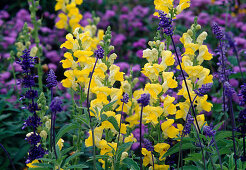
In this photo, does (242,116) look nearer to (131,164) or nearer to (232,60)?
(131,164)

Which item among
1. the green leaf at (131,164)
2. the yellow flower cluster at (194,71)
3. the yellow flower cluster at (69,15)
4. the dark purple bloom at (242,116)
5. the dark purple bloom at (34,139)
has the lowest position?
the green leaf at (131,164)

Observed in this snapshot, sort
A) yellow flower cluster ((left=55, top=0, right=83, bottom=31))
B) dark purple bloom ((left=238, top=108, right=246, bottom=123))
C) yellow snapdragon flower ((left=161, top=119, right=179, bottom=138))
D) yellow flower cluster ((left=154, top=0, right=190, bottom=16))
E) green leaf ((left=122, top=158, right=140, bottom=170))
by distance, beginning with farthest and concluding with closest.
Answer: yellow flower cluster ((left=55, top=0, right=83, bottom=31)) → yellow flower cluster ((left=154, top=0, right=190, bottom=16)) → yellow snapdragon flower ((left=161, top=119, right=179, bottom=138)) → green leaf ((left=122, top=158, right=140, bottom=170)) → dark purple bloom ((left=238, top=108, right=246, bottom=123))

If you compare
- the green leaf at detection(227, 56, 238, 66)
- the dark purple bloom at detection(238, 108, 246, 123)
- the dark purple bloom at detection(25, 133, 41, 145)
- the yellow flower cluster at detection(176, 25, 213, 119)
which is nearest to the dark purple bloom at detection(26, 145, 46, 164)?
→ the dark purple bloom at detection(25, 133, 41, 145)

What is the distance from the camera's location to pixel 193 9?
792cm

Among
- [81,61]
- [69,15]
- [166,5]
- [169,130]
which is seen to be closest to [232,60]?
[69,15]

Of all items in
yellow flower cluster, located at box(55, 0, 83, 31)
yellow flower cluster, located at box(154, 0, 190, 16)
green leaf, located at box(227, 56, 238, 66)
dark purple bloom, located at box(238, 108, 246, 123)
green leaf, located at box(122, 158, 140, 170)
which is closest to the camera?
dark purple bloom, located at box(238, 108, 246, 123)

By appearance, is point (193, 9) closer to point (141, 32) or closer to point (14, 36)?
point (141, 32)

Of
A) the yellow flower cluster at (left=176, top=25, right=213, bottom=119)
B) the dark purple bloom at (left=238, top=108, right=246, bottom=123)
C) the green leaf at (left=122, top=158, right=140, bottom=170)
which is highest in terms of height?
the yellow flower cluster at (left=176, top=25, right=213, bottom=119)

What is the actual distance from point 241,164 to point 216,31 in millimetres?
919

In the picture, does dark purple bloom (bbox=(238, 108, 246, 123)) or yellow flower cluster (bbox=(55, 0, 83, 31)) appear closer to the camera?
dark purple bloom (bbox=(238, 108, 246, 123))

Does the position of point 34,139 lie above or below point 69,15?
below

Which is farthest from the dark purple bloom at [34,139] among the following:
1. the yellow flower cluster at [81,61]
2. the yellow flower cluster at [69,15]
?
the yellow flower cluster at [69,15]

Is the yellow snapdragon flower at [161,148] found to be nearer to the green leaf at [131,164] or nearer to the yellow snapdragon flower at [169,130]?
the yellow snapdragon flower at [169,130]

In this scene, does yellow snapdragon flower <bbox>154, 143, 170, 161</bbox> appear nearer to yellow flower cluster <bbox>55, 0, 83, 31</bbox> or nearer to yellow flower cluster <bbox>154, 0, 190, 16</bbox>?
yellow flower cluster <bbox>154, 0, 190, 16</bbox>
